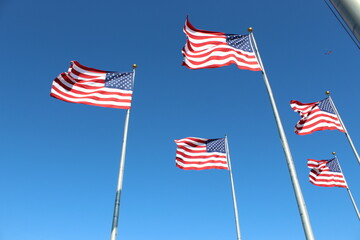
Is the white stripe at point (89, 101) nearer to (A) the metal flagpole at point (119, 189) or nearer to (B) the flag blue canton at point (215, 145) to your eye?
(A) the metal flagpole at point (119, 189)

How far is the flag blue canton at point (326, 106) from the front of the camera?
16.9 m

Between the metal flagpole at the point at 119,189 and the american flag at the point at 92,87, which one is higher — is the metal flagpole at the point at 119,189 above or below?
below

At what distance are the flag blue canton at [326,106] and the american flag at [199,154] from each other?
709cm

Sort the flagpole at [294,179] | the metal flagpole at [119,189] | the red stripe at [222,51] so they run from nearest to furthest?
1. the flagpole at [294,179]
2. the metal flagpole at [119,189]
3. the red stripe at [222,51]

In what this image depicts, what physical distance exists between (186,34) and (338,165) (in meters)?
17.3

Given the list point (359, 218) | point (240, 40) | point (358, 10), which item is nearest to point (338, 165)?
point (359, 218)

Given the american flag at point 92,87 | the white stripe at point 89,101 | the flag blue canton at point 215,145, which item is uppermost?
the flag blue canton at point 215,145

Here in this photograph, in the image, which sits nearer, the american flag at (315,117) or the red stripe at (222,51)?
the red stripe at (222,51)

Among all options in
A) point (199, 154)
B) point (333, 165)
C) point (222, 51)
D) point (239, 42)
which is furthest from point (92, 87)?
Result: point (333, 165)

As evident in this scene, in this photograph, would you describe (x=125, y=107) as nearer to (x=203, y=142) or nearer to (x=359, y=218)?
(x=203, y=142)

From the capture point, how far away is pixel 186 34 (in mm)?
11977

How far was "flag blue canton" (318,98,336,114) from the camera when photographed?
16.9 metres

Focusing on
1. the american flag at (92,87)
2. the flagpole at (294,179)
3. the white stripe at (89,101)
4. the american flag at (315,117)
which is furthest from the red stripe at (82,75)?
the american flag at (315,117)

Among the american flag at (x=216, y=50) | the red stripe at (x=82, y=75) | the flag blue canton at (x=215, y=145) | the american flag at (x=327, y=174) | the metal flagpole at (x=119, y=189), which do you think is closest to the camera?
the metal flagpole at (x=119, y=189)
